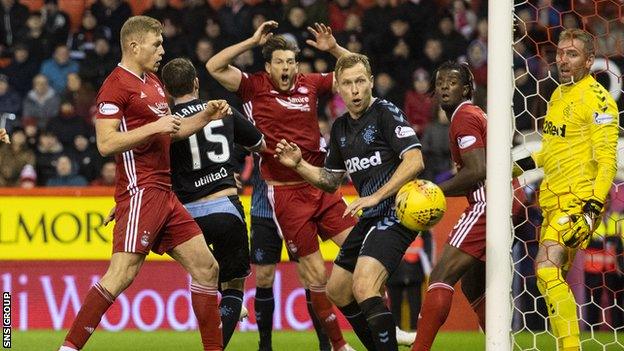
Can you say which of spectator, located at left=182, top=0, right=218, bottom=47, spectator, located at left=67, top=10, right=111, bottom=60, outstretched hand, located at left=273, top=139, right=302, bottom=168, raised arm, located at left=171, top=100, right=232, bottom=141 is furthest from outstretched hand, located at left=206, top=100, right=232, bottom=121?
spectator, located at left=67, top=10, right=111, bottom=60

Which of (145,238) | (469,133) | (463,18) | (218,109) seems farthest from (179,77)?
(463,18)

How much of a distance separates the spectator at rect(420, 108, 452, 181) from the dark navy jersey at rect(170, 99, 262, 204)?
458cm

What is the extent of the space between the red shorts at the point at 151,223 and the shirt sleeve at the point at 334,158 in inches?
37.4

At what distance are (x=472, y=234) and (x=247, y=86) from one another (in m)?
2.35

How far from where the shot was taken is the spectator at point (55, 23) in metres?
14.6

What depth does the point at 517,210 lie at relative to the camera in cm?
1042

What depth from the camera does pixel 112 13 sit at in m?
14.9

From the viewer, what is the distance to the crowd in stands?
13.2 meters

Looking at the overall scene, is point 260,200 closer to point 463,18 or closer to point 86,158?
point 86,158

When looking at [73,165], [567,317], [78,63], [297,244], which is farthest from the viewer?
[78,63]

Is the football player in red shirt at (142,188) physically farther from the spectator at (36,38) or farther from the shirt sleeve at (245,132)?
the spectator at (36,38)

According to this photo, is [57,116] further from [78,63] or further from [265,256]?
[265,256]

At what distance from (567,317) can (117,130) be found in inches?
116

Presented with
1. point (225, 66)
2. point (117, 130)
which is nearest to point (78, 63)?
A: point (225, 66)
